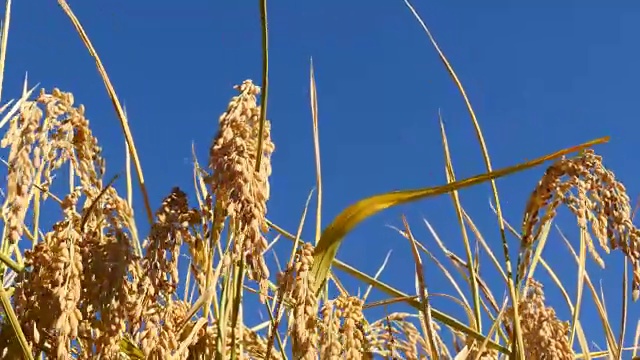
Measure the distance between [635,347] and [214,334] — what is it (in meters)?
1.04

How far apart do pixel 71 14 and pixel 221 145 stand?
0.45 m

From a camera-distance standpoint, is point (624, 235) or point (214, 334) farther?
point (214, 334)

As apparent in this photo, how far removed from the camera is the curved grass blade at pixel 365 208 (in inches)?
42.9

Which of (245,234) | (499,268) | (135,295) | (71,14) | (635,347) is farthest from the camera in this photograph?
(635,347)

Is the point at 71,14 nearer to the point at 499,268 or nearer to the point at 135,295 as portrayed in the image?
the point at 135,295

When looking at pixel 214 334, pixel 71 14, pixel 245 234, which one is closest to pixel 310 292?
pixel 245 234

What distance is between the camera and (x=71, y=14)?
1241mm

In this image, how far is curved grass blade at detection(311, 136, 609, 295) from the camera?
1091 mm

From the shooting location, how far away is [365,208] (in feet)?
3.67

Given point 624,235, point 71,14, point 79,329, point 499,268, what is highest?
point 71,14

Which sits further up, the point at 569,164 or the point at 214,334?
the point at 569,164

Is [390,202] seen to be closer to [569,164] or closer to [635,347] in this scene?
[569,164]

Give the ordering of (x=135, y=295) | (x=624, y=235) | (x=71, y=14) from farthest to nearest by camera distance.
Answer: (x=71, y=14), (x=624, y=235), (x=135, y=295)

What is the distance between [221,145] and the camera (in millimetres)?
958
